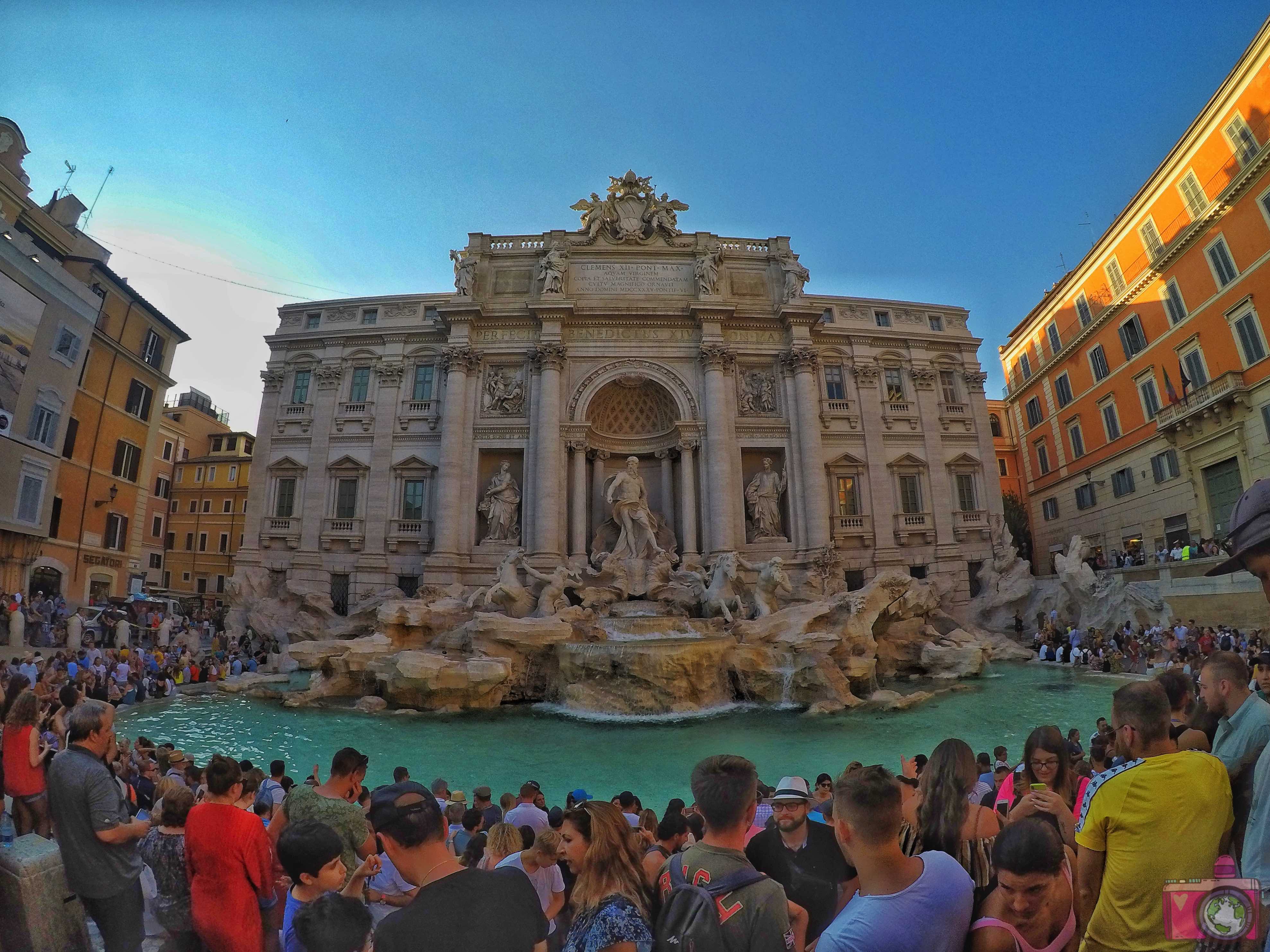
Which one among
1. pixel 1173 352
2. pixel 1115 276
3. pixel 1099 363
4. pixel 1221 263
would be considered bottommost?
pixel 1173 352

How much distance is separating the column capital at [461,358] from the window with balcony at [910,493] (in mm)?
16319

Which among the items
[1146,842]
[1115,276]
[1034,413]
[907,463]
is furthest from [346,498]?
[1034,413]

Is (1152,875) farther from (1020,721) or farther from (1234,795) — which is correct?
(1020,721)

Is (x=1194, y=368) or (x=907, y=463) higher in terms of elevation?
(x=1194, y=368)

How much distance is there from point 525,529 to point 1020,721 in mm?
14749

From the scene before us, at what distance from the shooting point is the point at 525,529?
2128 cm

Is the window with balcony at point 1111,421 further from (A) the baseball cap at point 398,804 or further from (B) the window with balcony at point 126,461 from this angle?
(B) the window with balcony at point 126,461

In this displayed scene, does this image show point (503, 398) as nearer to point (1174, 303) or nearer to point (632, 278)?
point (632, 278)

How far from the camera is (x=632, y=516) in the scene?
19594 mm

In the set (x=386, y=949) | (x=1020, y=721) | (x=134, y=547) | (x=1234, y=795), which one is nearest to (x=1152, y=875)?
(x=1234, y=795)

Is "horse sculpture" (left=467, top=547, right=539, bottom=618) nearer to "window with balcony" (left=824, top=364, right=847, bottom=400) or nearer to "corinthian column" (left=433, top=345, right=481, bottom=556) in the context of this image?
"corinthian column" (left=433, top=345, right=481, bottom=556)

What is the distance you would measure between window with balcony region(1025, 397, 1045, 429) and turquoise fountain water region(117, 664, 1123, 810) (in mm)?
20273

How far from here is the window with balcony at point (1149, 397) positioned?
2252cm

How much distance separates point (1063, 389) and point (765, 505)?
16.6 meters
